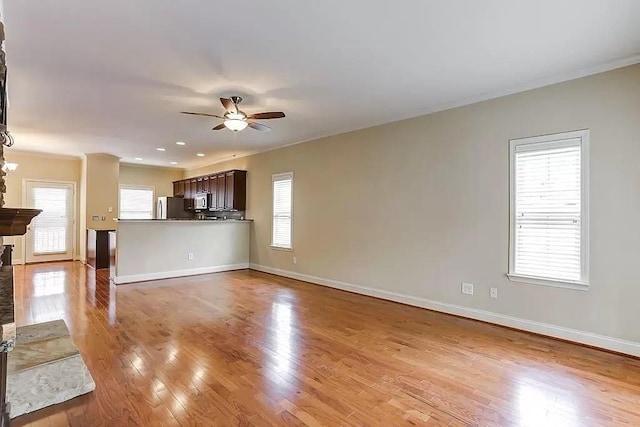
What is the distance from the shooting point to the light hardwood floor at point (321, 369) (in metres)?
2.11

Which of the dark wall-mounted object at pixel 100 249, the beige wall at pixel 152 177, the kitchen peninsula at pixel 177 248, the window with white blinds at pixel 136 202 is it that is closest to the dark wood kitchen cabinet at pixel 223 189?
the kitchen peninsula at pixel 177 248

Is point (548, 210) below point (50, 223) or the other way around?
the other way around

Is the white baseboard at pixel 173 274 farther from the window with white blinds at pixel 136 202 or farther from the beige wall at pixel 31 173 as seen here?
the window with white blinds at pixel 136 202

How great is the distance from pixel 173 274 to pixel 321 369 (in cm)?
472

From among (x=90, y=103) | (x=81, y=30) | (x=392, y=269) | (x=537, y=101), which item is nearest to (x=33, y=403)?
(x=81, y=30)

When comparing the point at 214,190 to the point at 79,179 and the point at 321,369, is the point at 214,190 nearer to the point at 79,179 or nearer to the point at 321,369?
the point at 79,179

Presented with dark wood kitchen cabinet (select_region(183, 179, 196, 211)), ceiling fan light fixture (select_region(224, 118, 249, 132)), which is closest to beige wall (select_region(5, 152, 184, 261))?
dark wood kitchen cabinet (select_region(183, 179, 196, 211))

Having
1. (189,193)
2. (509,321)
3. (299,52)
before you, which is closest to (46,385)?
(299,52)

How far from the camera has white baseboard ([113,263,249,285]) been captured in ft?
19.4

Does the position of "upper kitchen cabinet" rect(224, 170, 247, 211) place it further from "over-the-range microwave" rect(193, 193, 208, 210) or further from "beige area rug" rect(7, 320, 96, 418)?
"beige area rug" rect(7, 320, 96, 418)

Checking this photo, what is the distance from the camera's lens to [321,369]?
2711 mm

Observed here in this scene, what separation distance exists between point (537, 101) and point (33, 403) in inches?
195

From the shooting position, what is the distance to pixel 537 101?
3.60 m

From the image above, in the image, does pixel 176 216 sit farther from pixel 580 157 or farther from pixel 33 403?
pixel 580 157
